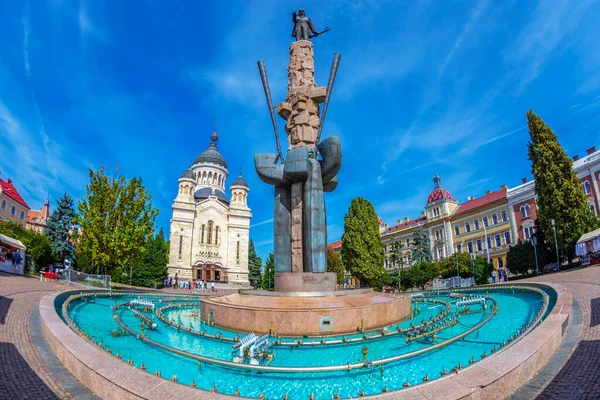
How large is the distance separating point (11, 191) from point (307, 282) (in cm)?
5585

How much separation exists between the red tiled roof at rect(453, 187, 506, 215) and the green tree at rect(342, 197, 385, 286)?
20740 mm

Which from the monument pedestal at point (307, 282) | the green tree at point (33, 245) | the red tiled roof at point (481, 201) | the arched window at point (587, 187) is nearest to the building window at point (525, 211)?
the red tiled roof at point (481, 201)

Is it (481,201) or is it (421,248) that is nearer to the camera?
(481,201)

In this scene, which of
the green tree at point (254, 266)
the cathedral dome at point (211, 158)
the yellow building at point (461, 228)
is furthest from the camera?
the cathedral dome at point (211, 158)

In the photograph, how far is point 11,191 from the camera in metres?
47.8

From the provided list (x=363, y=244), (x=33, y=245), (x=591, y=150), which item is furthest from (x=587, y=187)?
(x=33, y=245)

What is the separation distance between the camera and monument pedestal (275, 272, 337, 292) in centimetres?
1048

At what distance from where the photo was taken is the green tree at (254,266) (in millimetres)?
55750

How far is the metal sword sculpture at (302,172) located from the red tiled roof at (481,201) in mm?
38864

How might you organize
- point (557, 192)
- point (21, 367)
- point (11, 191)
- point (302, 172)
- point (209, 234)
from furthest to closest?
1. point (209, 234)
2. point (11, 191)
3. point (557, 192)
4. point (302, 172)
5. point (21, 367)

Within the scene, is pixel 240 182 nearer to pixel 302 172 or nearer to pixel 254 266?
pixel 254 266

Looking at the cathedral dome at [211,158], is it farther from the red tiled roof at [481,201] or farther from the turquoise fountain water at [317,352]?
the turquoise fountain water at [317,352]

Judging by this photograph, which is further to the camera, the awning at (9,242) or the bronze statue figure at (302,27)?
the awning at (9,242)

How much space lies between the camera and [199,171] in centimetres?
6169
